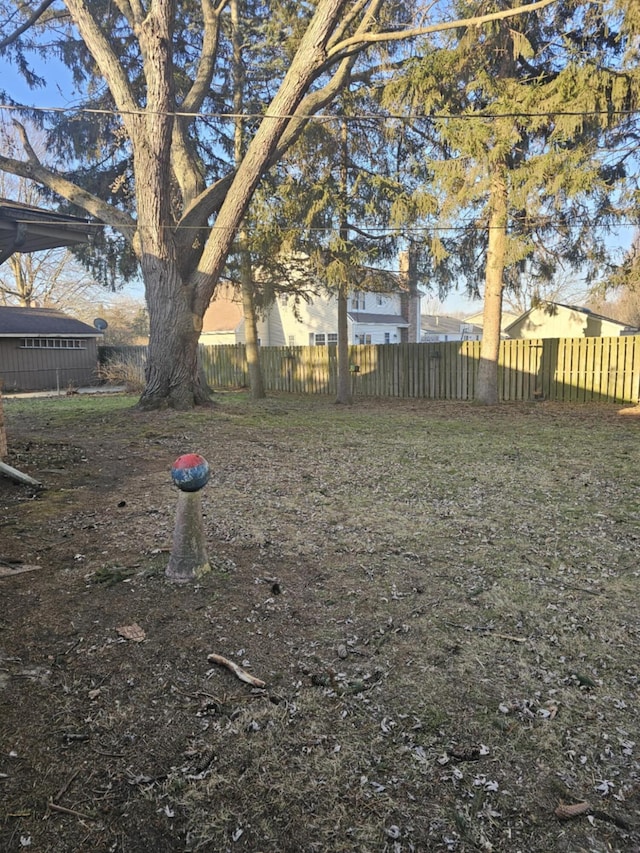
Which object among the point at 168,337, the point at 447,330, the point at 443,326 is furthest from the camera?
the point at 443,326

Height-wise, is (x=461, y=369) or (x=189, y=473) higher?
(x=461, y=369)

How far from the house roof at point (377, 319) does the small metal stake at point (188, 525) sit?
24824mm

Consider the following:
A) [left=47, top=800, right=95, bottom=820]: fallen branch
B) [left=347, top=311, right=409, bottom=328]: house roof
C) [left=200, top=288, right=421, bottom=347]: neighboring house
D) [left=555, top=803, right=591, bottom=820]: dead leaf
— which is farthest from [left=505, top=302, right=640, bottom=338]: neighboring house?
[left=47, top=800, right=95, bottom=820]: fallen branch

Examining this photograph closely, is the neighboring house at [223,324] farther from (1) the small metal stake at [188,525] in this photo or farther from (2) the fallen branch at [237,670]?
(2) the fallen branch at [237,670]

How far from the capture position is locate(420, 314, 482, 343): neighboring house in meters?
40.4

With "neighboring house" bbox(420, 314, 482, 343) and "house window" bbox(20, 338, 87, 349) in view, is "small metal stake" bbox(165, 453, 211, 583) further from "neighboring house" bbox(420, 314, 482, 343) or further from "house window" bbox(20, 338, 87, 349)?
"neighboring house" bbox(420, 314, 482, 343)

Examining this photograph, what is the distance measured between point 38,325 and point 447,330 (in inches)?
1246

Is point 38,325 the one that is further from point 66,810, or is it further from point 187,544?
point 66,810

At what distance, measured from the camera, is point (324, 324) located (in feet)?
92.8

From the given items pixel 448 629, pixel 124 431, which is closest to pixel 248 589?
pixel 448 629

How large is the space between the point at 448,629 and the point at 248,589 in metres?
1.07

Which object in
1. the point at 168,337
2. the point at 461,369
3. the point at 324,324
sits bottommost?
the point at 461,369

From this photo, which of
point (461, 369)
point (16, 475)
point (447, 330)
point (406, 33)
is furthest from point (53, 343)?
point (447, 330)

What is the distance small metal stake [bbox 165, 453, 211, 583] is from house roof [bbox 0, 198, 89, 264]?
15.7ft
